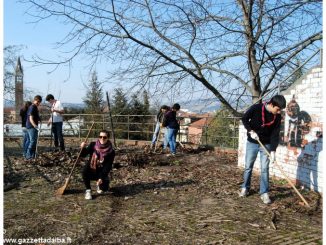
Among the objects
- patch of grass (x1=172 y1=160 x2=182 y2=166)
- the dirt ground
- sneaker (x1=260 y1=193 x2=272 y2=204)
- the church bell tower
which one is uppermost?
the church bell tower

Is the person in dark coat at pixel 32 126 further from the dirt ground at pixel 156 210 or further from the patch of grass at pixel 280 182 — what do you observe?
the patch of grass at pixel 280 182

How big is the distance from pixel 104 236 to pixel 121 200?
→ 5.39ft

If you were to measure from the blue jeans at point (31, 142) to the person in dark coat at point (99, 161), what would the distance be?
139 inches

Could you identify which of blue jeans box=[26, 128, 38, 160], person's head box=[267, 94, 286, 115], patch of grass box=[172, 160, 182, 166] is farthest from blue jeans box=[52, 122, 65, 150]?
person's head box=[267, 94, 286, 115]

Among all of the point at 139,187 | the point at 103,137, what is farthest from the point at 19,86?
the point at 103,137

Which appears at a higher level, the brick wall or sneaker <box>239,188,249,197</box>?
the brick wall

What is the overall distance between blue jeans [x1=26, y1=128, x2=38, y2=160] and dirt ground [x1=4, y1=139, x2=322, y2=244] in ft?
2.88

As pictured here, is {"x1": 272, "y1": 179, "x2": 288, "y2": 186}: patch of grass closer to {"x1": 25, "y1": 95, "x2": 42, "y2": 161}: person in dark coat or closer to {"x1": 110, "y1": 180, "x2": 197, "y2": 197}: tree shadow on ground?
{"x1": 110, "y1": 180, "x2": 197, "y2": 197}: tree shadow on ground

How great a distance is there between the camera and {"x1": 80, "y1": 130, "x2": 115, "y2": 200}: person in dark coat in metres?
6.30

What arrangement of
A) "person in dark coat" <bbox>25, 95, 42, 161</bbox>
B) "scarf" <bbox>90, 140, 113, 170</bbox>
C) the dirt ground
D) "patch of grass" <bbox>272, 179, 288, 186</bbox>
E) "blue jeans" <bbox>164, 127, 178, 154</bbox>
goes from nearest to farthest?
1. the dirt ground
2. "scarf" <bbox>90, 140, 113, 170</bbox>
3. "patch of grass" <bbox>272, 179, 288, 186</bbox>
4. "person in dark coat" <bbox>25, 95, 42, 161</bbox>
5. "blue jeans" <bbox>164, 127, 178, 154</bbox>

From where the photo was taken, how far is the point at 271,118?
6199mm

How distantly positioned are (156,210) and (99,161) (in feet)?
4.36

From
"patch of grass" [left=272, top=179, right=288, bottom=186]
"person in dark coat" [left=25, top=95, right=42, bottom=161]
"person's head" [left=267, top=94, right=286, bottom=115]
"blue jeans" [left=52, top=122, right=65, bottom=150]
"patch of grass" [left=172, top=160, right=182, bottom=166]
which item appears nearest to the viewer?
"person's head" [left=267, top=94, right=286, bottom=115]

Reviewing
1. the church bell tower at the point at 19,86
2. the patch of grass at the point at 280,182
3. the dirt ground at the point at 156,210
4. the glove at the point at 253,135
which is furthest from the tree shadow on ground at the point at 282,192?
the church bell tower at the point at 19,86
